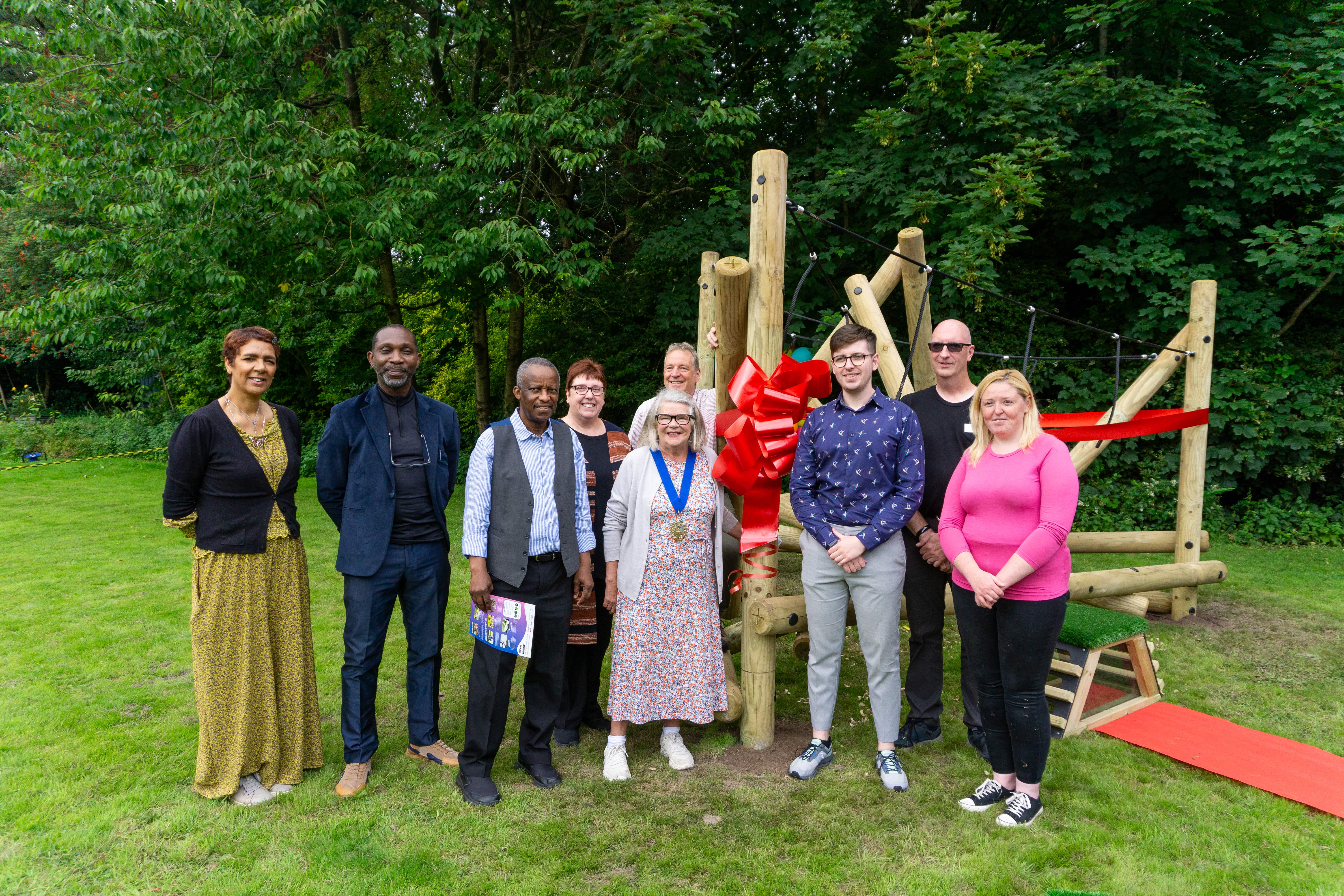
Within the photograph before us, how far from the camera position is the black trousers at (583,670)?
360cm

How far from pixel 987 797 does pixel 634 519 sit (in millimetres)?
1759

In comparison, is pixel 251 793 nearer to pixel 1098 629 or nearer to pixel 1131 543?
pixel 1098 629

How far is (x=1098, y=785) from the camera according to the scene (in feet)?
10.5

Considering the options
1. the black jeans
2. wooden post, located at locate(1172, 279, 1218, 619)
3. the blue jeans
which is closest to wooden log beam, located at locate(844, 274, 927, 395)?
the black jeans

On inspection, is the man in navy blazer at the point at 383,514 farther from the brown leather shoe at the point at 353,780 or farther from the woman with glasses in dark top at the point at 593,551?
the woman with glasses in dark top at the point at 593,551

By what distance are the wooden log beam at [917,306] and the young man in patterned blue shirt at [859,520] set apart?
42.8 inches

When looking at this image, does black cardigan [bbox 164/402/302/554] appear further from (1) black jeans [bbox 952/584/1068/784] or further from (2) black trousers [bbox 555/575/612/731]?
(1) black jeans [bbox 952/584/1068/784]

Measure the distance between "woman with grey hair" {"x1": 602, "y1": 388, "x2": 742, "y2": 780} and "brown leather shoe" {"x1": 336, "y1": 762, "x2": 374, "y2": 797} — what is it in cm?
98

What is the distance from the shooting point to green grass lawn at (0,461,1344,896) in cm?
259

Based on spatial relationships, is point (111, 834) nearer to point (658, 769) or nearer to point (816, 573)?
point (658, 769)

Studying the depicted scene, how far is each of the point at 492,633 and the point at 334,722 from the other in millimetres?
1442

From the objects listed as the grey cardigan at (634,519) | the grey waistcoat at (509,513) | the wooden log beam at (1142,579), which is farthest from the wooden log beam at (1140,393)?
the grey waistcoat at (509,513)

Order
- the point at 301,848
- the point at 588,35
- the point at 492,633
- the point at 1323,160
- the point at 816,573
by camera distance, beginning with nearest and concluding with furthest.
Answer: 1. the point at 301,848
2. the point at 492,633
3. the point at 816,573
4. the point at 1323,160
5. the point at 588,35

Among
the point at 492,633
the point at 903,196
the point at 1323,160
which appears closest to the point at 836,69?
the point at 903,196
